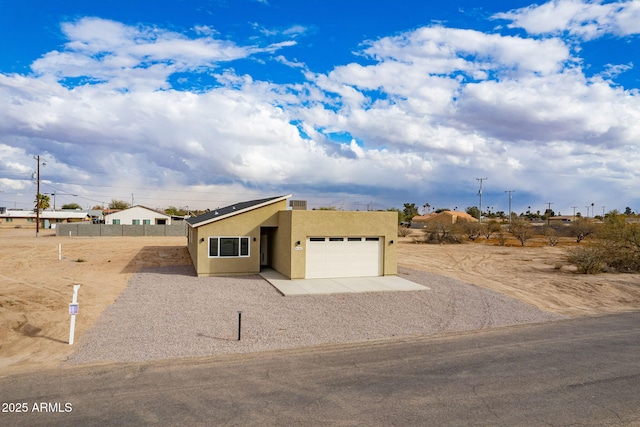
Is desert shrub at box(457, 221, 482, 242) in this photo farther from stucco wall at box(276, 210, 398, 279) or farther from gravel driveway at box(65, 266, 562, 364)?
gravel driveway at box(65, 266, 562, 364)

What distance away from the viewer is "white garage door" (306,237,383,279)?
19094 mm

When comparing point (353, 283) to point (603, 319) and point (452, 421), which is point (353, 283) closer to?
point (603, 319)

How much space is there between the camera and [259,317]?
12.3 meters

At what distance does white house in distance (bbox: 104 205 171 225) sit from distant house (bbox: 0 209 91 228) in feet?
59.2

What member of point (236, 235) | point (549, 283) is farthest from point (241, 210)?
point (549, 283)

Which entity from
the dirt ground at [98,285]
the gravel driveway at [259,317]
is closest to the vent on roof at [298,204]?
the gravel driveway at [259,317]

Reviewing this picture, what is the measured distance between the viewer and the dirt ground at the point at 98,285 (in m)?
10.0

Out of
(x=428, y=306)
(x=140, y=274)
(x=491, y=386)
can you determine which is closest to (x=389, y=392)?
(x=491, y=386)

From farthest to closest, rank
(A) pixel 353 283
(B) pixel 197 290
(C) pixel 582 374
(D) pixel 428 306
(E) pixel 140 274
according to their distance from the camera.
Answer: (E) pixel 140 274, (A) pixel 353 283, (B) pixel 197 290, (D) pixel 428 306, (C) pixel 582 374

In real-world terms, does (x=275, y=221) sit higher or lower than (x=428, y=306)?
higher

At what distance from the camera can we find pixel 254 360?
8.77 m

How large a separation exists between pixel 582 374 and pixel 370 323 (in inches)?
215

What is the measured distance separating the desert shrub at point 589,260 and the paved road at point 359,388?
15217 millimetres

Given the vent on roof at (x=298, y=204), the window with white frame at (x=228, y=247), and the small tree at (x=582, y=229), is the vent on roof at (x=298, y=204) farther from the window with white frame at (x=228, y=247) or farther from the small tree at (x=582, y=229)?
the small tree at (x=582, y=229)
